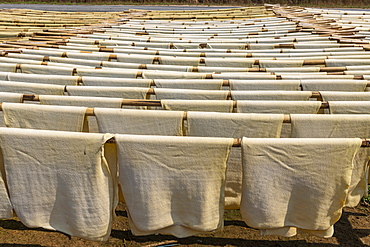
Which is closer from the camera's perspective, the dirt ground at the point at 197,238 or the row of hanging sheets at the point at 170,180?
the row of hanging sheets at the point at 170,180

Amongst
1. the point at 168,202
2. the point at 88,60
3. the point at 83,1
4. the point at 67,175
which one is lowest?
the point at 168,202

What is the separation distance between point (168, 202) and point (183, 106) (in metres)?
0.74

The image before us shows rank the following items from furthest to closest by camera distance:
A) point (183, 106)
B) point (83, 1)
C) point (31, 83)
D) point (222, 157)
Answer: point (83, 1), point (31, 83), point (183, 106), point (222, 157)

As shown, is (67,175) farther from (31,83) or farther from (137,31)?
(137,31)

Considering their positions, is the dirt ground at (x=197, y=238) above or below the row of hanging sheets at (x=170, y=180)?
below

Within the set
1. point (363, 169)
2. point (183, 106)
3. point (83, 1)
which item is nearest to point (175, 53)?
point (183, 106)

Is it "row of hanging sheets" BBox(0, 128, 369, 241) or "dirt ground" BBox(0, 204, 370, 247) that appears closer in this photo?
"row of hanging sheets" BBox(0, 128, 369, 241)

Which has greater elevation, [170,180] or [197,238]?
[170,180]

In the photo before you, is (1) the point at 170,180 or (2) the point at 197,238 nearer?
(1) the point at 170,180

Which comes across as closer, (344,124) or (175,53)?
(344,124)

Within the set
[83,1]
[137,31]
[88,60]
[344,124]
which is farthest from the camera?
[83,1]

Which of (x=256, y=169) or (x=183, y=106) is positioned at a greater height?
(x=183, y=106)

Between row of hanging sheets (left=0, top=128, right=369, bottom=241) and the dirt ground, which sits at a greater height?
row of hanging sheets (left=0, top=128, right=369, bottom=241)

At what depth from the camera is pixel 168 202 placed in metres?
2.03
